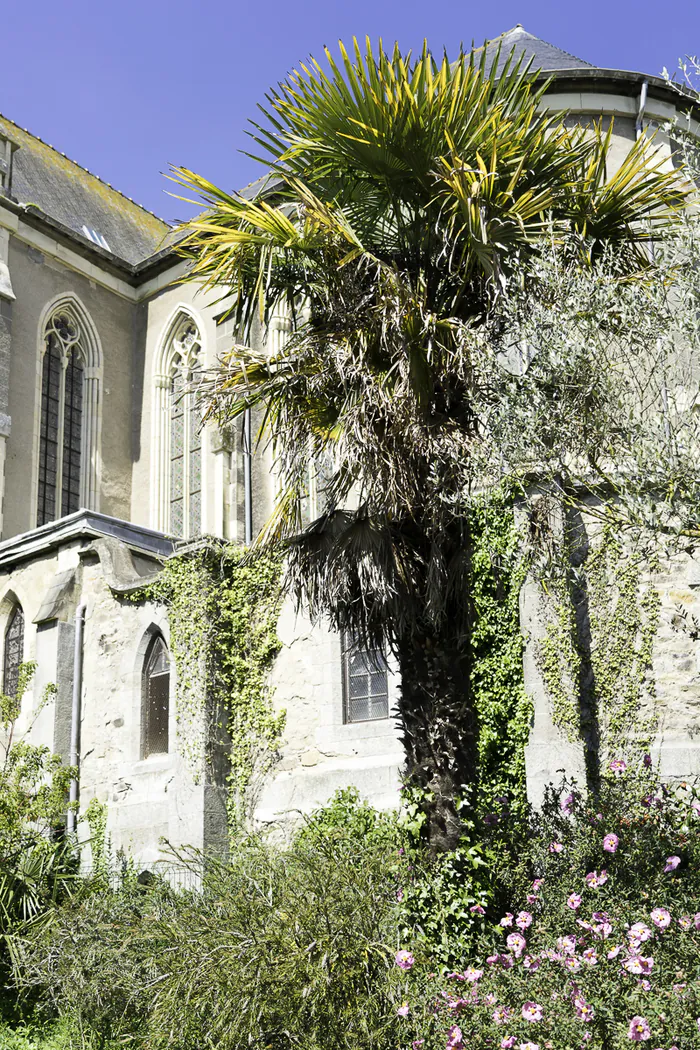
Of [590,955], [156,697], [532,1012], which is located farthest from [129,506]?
[532,1012]

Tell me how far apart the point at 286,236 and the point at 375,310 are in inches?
41.2

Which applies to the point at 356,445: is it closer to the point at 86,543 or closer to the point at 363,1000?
the point at 363,1000

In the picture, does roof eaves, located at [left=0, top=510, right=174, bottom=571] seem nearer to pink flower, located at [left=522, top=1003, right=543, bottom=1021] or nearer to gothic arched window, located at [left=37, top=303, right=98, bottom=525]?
gothic arched window, located at [left=37, top=303, right=98, bottom=525]

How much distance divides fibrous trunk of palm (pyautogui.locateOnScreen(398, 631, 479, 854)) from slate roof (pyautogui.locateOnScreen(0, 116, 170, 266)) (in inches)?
730

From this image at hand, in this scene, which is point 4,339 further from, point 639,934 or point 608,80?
point 639,934

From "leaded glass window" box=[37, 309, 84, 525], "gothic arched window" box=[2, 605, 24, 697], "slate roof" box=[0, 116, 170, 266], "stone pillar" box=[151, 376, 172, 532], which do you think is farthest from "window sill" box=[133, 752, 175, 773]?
"slate roof" box=[0, 116, 170, 266]

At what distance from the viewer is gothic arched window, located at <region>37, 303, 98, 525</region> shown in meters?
23.1

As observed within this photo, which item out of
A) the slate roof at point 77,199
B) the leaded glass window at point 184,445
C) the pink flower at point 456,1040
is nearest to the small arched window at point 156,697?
the pink flower at point 456,1040

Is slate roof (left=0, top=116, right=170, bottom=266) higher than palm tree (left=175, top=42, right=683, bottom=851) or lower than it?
higher

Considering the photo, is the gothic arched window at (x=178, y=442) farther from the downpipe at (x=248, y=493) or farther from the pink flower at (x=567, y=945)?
the pink flower at (x=567, y=945)

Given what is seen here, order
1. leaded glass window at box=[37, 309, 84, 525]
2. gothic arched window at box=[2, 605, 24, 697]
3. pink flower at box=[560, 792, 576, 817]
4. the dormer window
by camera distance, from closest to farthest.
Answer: pink flower at box=[560, 792, 576, 817] → gothic arched window at box=[2, 605, 24, 697] → leaded glass window at box=[37, 309, 84, 525] → the dormer window

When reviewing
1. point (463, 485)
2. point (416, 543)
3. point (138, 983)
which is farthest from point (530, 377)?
point (138, 983)

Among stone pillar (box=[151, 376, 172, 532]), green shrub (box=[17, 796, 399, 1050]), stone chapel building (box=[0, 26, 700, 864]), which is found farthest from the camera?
stone pillar (box=[151, 376, 172, 532])

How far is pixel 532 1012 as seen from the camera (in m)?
6.23
